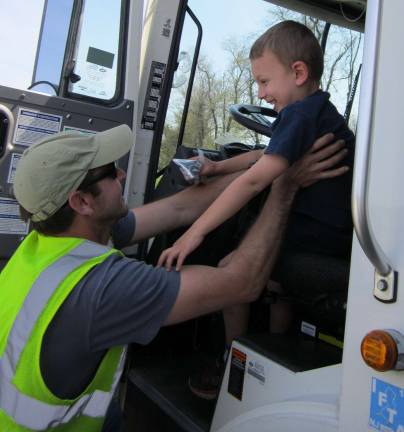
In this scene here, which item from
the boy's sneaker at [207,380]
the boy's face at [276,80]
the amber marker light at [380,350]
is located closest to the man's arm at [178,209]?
the boy's face at [276,80]

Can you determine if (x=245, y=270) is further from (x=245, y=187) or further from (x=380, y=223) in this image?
(x=380, y=223)

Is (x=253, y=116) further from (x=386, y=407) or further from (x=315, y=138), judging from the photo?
(x=386, y=407)

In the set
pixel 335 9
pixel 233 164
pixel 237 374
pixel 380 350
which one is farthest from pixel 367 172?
pixel 335 9

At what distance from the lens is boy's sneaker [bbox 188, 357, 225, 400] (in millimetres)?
1985

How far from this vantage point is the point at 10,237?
2225 millimetres

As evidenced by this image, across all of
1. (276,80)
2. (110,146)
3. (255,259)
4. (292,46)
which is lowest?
(255,259)

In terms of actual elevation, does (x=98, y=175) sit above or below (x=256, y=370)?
above

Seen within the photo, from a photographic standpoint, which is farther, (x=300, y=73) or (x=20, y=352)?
(x=300, y=73)

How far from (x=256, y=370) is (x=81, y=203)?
719 millimetres

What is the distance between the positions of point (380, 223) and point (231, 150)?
1526 mm

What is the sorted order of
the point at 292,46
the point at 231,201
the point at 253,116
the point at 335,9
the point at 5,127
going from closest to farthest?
the point at 231,201 < the point at 292,46 < the point at 5,127 < the point at 253,116 < the point at 335,9

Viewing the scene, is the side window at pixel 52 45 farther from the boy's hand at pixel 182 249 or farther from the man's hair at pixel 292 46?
the boy's hand at pixel 182 249

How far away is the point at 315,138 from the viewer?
169 centimetres

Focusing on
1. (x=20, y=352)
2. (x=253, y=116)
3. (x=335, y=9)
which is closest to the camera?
(x=20, y=352)
